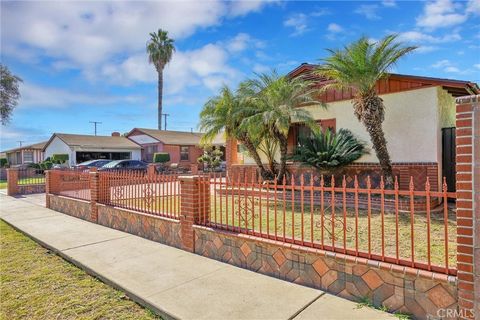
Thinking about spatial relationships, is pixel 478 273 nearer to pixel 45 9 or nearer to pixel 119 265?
pixel 119 265

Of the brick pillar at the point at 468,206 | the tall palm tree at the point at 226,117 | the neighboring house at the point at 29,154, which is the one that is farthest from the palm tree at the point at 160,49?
the brick pillar at the point at 468,206

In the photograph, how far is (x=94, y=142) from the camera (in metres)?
34.7

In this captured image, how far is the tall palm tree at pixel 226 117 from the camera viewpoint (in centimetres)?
1157

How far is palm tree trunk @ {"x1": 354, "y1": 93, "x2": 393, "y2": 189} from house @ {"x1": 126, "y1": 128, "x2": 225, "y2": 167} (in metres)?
25.3

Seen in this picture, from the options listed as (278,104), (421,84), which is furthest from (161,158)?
(421,84)

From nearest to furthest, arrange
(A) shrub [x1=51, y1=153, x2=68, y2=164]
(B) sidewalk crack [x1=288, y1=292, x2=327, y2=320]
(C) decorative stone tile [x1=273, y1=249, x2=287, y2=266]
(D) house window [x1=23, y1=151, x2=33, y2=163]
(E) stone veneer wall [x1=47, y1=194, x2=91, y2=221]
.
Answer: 1. (B) sidewalk crack [x1=288, y1=292, x2=327, y2=320]
2. (C) decorative stone tile [x1=273, y1=249, x2=287, y2=266]
3. (E) stone veneer wall [x1=47, y1=194, x2=91, y2=221]
4. (A) shrub [x1=51, y1=153, x2=68, y2=164]
5. (D) house window [x1=23, y1=151, x2=33, y2=163]

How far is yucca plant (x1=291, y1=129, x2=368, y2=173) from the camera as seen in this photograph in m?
10.2

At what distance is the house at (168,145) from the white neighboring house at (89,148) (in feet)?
3.37

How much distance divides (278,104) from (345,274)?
8.16m

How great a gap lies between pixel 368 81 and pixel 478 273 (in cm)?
733

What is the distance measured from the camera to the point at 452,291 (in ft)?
9.70

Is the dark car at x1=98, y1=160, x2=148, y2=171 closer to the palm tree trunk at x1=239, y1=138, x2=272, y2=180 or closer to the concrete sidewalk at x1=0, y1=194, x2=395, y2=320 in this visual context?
the palm tree trunk at x1=239, y1=138, x2=272, y2=180

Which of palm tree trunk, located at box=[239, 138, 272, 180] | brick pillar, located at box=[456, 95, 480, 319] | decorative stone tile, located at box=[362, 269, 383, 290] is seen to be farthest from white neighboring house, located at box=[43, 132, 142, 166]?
brick pillar, located at box=[456, 95, 480, 319]

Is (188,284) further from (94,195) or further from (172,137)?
(172,137)
